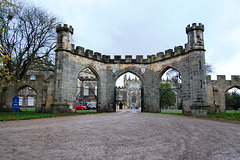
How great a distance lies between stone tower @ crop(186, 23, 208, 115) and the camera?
13.1 m

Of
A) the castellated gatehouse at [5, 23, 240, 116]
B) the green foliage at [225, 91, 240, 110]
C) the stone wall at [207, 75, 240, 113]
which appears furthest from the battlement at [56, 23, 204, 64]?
the green foliage at [225, 91, 240, 110]

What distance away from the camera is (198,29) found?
13.8 m

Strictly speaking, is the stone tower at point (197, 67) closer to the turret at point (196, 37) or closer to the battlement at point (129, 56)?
the turret at point (196, 37)

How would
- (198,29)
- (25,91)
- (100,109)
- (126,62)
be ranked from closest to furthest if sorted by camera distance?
(198,29), (100,109), (126,62), (25,91)

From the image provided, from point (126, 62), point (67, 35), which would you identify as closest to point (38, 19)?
point (67, 35)

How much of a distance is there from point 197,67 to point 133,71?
6795 mm

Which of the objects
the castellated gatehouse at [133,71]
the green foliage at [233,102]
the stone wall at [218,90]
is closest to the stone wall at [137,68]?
the castellated gatehouse at [133,71]

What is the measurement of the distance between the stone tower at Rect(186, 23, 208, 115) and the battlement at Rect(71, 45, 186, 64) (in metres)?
1.55

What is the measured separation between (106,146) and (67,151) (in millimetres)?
824

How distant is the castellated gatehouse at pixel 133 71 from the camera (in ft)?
44.9

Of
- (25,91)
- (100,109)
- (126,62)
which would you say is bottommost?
(100,109)

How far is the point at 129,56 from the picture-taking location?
739 inches

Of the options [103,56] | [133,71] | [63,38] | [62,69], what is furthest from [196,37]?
[62,69]

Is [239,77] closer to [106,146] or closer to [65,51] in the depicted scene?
[65,51]
